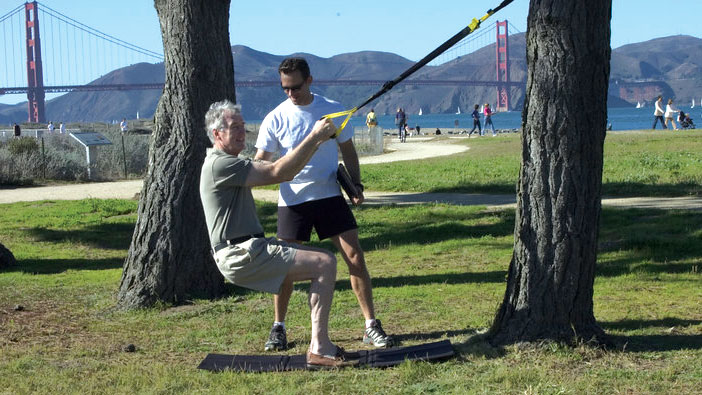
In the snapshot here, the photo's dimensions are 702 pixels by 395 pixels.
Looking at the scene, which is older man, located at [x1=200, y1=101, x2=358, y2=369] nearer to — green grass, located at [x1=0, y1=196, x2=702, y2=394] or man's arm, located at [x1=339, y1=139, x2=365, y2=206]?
green grass, located at [x1=0, y1=196, x2=702, y2=394]

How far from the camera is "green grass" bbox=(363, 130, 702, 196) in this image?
13.6m

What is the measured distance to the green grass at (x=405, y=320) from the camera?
4664 mm

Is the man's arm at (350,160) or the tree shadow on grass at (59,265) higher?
the man's arm at (350,160)

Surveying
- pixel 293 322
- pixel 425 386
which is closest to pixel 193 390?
pixel 425 386

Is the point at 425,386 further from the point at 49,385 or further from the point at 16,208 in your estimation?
A: the point at 16,208

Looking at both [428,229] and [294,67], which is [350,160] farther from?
[428,229]

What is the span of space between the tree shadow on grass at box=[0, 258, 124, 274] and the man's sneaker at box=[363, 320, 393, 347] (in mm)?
4884

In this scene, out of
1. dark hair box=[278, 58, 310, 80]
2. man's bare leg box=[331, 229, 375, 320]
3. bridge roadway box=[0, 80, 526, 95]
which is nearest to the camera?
dark hair box=[278, 58, 310, 80]

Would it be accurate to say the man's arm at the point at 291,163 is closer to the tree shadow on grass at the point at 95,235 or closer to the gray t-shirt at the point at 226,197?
the gray t-shirt at the point at 226,197

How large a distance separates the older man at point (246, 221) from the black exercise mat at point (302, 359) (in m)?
0.35

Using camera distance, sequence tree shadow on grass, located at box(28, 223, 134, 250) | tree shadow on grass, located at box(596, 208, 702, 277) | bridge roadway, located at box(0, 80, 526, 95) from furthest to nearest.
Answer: bridge roadway, located at box(0, 80, 526, 95) < tree shadow on grass, located at box(28, 223, 134, 250) < tree shadow on grass, located at box(596, 208, 702, 277)

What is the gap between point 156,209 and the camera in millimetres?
7176

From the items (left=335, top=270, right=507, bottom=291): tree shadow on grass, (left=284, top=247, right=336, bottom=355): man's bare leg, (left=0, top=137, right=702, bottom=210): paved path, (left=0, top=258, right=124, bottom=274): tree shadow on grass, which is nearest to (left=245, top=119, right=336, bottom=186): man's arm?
(left=284, top=247, right=336, bottom=355): man's bare leg

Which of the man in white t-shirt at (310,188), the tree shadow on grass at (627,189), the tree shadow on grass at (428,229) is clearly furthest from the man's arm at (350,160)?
the tree shadow on grass at (627,189)
